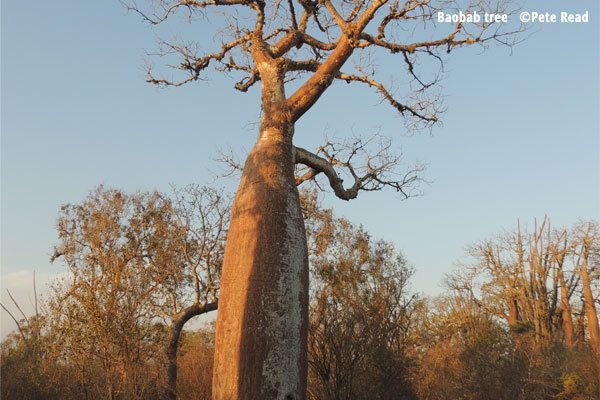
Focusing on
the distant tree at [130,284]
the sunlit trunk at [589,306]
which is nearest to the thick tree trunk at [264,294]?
the distant tree at [130,284]

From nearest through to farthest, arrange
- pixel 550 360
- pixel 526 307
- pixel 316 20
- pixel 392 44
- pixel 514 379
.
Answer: pixel 392 44 → pixel 316 20 → pixel 514 379 → pixel 550 360 → pixel 526 307

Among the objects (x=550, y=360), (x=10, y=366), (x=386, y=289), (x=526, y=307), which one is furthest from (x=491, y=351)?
(x=10, y=366)

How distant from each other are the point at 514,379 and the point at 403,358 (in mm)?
2645

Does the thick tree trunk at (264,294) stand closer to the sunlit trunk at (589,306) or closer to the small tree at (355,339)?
the small tree at (355,339)

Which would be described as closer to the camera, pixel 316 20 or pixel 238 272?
pixel 238 272

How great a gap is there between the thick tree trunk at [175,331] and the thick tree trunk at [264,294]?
7.18 m

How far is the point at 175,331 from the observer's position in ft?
37.9

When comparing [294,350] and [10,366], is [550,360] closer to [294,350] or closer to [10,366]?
[294,350]

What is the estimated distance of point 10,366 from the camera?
11.5m

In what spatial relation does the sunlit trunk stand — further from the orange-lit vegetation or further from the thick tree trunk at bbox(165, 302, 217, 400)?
the thick tree trunk at bbox(165, 302, 217, 400)

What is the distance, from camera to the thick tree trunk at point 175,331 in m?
10.5

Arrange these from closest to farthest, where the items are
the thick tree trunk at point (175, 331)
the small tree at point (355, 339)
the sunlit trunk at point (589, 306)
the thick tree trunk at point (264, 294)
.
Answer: the thick tree trunk at point (264, 294) → the small tree at point (355, 339) → the thick tree trunk at point (175, 331) → the sunlit trunk at point (589, 306)

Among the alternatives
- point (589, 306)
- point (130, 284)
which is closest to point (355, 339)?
point (130, 284)

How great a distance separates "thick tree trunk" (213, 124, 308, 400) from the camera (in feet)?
11.9
